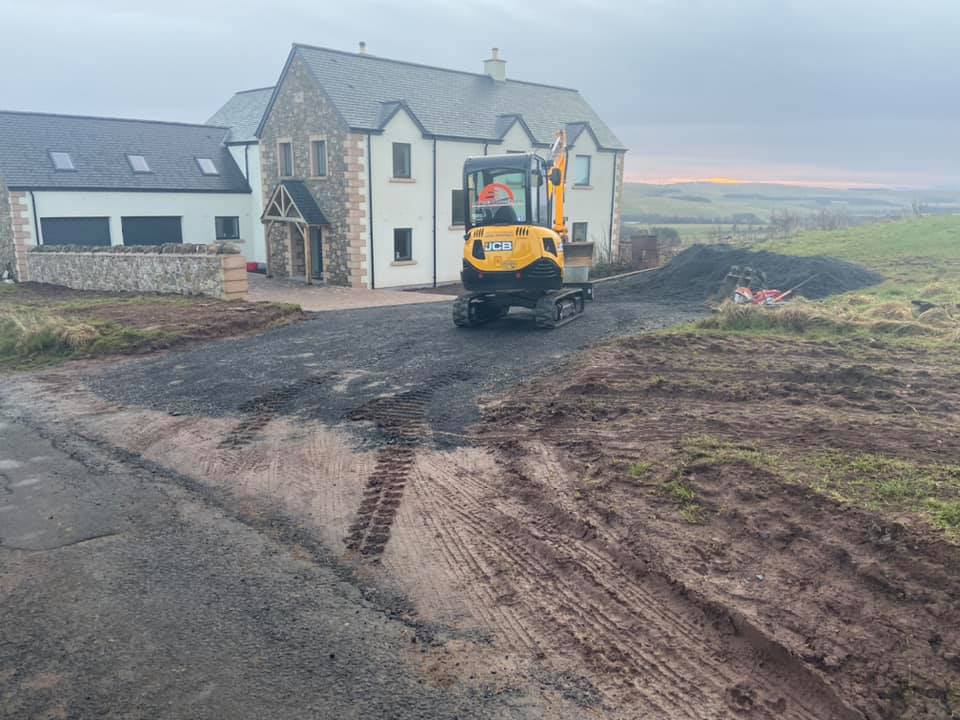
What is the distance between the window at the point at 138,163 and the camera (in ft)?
94.8

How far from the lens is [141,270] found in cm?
2130

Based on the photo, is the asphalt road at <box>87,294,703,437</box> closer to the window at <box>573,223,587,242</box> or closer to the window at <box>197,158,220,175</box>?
the window at <box>573,223,587,242</box>

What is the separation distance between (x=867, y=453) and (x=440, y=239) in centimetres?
2224

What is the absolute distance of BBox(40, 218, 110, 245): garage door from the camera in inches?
1027

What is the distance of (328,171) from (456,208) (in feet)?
16.9

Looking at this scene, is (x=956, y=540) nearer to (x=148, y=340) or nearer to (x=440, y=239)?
(x=148, y=340)

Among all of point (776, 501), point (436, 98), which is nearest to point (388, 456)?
point (776, 501)

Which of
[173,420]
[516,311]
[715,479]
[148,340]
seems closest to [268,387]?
[173,420]

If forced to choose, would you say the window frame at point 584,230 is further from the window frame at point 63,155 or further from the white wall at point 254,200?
the window frame at point 63,155

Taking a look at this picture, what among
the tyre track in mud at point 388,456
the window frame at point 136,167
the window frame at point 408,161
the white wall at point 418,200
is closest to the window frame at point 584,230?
the white wall at point 418,200

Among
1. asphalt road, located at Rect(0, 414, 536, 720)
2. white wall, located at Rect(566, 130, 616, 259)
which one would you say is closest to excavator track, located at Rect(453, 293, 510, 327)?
asphalt road, located at Rect(0, 414, 536, 720)

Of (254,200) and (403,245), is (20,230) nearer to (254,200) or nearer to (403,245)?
(254,200)

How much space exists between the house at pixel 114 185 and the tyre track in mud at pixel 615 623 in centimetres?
2498

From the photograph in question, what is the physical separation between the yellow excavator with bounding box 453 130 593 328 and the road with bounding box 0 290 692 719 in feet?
14.7
